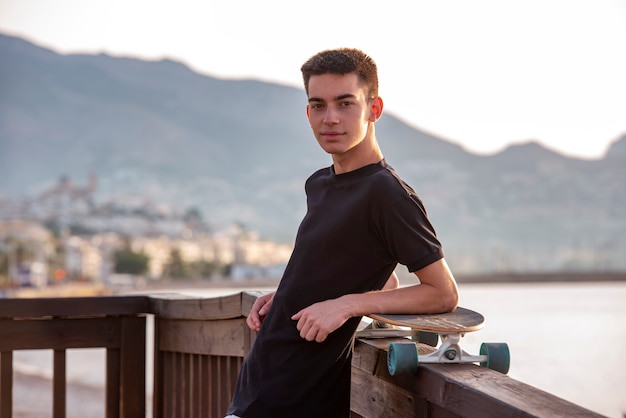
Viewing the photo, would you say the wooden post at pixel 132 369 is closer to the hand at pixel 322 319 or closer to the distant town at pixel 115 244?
the hand at pixel 322 319

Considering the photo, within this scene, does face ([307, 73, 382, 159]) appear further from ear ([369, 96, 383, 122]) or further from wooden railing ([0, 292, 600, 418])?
wooden railing ([0, 292, 600, 418])

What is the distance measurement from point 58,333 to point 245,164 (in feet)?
552

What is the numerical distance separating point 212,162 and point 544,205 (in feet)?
201

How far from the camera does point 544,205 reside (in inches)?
6678

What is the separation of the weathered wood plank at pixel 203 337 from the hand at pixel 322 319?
3.38ft

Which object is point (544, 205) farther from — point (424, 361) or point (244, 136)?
point (424, 361)

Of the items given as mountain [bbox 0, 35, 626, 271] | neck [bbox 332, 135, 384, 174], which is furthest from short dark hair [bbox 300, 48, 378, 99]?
mountain [bbox 0, 35, 626, 271]

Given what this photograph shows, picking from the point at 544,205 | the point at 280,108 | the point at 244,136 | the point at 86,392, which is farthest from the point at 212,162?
the point at 86,392

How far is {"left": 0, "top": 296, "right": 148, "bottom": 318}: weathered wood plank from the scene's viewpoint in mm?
3117

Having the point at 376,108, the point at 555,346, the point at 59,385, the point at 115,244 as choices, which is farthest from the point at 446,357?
the point at 115,244

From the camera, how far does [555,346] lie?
223 feet

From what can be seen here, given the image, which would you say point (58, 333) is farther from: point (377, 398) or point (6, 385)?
point (377, 398)

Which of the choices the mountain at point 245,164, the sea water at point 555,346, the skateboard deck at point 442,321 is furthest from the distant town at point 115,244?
the skateboard deck at point 442,321

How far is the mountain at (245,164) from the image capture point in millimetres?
155750
